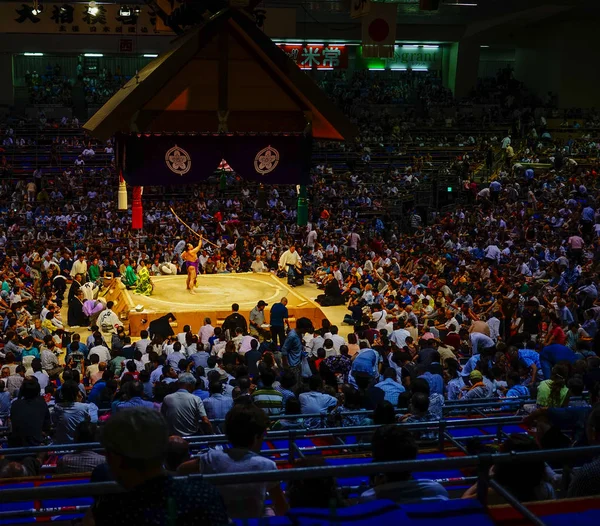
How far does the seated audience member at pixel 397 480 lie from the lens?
2383mm

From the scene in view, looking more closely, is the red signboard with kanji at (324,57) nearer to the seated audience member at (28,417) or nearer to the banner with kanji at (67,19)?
the banner with kanji at (67,19)

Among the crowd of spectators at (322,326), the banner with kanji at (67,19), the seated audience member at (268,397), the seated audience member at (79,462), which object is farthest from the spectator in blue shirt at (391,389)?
the banner with kanji at (67,19)

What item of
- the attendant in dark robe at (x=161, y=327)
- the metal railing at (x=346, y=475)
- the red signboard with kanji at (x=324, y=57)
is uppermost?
the red signboard with kanji at (x=324, y=57)

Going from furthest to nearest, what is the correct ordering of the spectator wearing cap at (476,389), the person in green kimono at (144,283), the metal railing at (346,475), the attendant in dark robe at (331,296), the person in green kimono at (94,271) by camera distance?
the person in green kimono at (94,271)
the attendant in dark robe at (331,296)
the person in green kimono at (144,283)
the spectator wearing cap at (476,389)
the metal railing at (346,475)

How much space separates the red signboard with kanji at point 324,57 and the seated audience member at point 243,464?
2158cm

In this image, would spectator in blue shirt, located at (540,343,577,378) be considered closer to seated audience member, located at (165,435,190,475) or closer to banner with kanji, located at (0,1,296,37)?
seated audience member, located at (165,435,190,475)

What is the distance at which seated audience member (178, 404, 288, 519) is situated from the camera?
7.86 feet

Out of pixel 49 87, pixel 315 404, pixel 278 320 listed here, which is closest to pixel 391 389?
pixel 315 404

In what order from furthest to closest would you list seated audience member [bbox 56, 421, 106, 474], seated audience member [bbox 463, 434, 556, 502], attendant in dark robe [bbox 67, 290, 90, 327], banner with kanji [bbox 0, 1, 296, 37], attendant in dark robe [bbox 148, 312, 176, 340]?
banner with kanji [bbox 0, 1, 296, 37]
attendant in dark robe [bbox 67, 290, 90, 327]
attendant in dark robe [bbox 148, 312, 176, 340]
seated audience member [bbox 56, 421, 106, 474]
seated audience member [bbox 463, 434, 556, 502]

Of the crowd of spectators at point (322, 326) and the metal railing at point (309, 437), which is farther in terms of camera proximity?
the metal railing at point (309, 437)

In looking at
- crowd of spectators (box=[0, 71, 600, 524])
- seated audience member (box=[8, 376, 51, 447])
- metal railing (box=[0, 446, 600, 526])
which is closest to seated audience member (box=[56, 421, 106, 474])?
crowd of spectators (box=[0, 71, 600, 524])

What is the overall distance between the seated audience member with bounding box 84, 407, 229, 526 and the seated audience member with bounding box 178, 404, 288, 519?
2.00 ft

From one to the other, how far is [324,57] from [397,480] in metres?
22.5

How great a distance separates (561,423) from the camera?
4.70m
